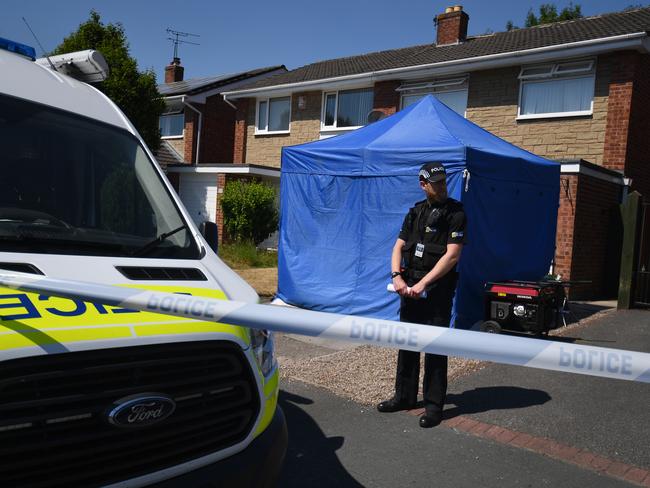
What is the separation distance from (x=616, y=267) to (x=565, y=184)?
2705mm

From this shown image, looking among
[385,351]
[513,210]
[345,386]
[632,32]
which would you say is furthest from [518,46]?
[345,386]

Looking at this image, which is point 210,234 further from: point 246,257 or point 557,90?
point 557,90

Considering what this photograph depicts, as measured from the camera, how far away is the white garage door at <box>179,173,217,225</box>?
1884 cm

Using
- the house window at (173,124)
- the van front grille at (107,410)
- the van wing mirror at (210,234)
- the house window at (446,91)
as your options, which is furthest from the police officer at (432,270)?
the house window at (173,124)

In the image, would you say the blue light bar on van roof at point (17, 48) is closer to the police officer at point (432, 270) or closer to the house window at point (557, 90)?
the police officer at point (432, 270)

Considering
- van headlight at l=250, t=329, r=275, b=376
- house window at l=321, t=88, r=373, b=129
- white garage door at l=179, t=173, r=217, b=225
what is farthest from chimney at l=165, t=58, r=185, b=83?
van headlight at l=250, t=329, r=275, b=376

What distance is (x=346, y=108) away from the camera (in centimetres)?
1741

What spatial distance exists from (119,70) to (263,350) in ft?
48.6

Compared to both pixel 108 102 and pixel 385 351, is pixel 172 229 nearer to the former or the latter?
pixel 108 102

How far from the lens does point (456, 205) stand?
13.9 feet

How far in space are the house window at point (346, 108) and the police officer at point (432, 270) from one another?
13.1m

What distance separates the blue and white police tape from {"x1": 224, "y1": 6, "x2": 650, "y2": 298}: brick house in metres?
9.44

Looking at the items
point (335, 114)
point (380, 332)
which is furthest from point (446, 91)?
point (380, 332)

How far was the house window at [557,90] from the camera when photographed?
41.4ft
